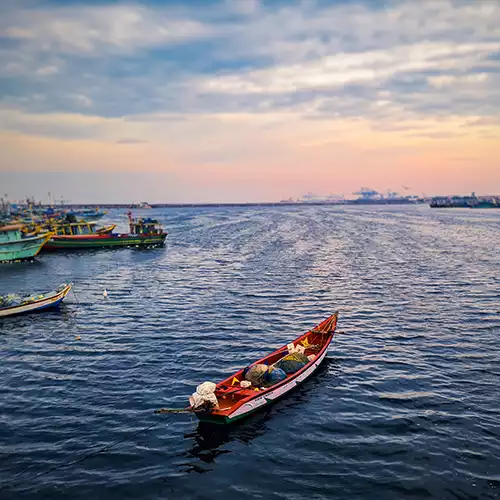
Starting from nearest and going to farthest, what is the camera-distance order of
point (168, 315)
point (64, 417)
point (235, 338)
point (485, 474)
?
1. point (485, 474)
2. point (64, 417)
3. point (235, 338)
4. point (168, 315)

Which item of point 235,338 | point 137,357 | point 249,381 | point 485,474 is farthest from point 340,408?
point 137,357

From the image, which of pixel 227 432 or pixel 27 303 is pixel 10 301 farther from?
pixel 227 432

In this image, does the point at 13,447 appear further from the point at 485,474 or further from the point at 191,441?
the point at 485,474

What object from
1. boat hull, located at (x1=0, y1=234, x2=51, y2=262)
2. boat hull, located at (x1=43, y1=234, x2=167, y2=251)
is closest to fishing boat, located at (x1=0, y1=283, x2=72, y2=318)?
boat hull, located at (x1=0, y1=234, x2=51, y2=262)

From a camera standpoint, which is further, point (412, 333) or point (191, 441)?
point (412, 333)

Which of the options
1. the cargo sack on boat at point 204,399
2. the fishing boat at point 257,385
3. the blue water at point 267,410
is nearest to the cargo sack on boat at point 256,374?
the fishing boat at point 257,385

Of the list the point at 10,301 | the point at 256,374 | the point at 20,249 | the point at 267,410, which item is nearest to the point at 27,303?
the point at 10,301
